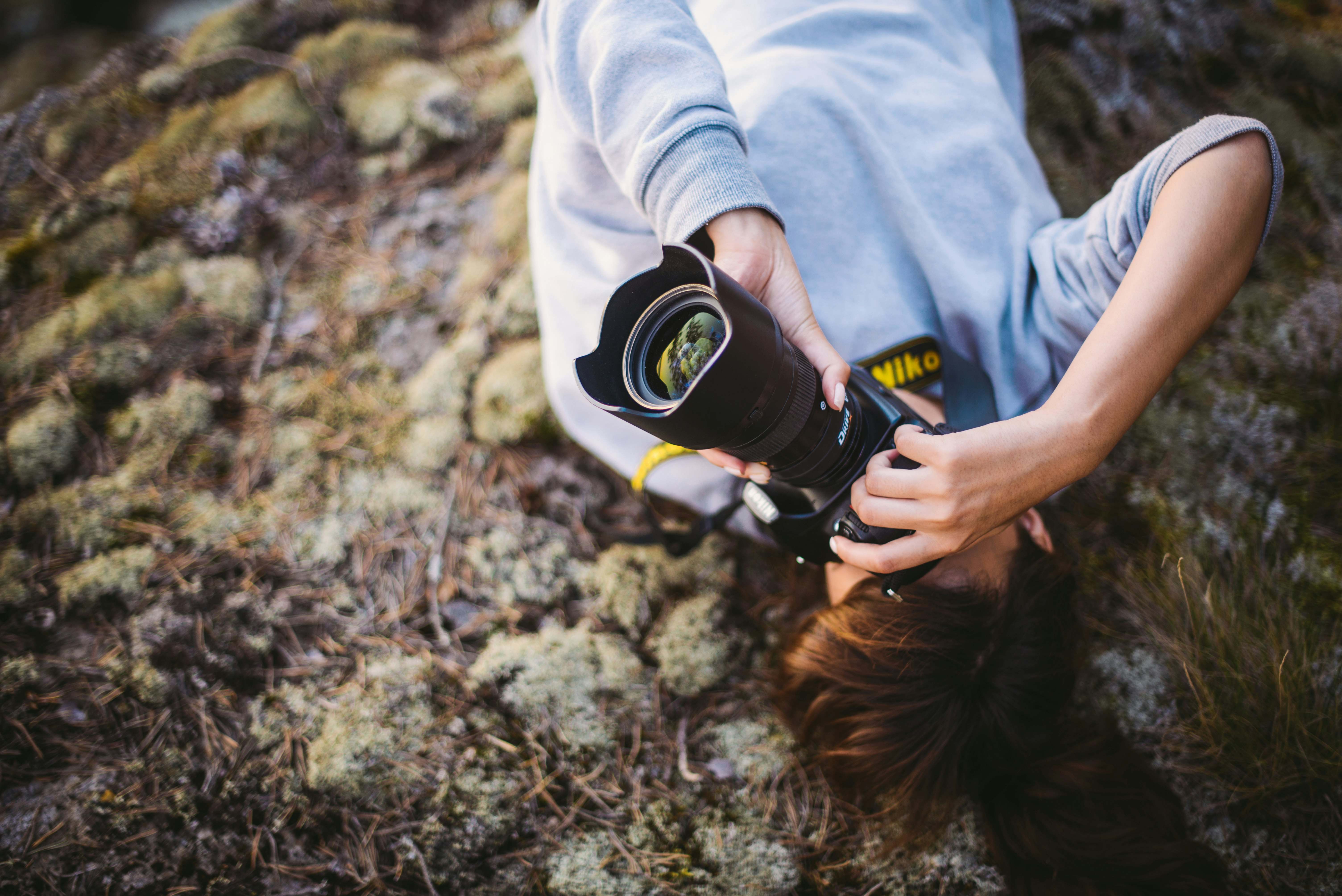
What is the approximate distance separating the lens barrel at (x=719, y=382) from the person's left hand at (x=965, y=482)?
0.43 ft

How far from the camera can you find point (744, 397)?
962 millimetres

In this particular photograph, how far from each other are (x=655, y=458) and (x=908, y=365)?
619mm

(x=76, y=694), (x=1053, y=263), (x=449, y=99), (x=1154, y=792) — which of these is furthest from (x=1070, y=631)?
(x=449, y=99)

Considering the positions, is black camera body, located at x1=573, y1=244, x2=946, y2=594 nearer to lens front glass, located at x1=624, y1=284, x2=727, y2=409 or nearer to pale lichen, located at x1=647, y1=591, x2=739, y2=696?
lens front glass, located at x1=624, y1=284, x2=727, y2=409

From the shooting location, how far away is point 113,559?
1630mm

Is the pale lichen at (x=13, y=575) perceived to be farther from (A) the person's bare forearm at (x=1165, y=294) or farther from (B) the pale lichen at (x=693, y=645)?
(A) the person's bare forearm at (x=1165, y=294)

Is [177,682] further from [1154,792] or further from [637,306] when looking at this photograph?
[1154,792]

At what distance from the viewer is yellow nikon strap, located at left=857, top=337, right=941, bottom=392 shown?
1375 millimetres

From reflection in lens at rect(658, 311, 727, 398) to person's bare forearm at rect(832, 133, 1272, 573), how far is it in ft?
1.21

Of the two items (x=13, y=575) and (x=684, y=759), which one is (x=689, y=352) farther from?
(x=13, y=575)

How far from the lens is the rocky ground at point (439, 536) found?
142 cm

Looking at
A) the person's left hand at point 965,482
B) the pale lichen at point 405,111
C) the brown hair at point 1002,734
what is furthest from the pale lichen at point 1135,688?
the pale lichen at point 405,111

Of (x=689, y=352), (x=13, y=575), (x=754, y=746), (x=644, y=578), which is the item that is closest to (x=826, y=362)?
(x=689, y=352)

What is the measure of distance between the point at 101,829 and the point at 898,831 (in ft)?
5.85
